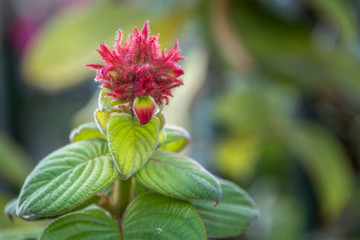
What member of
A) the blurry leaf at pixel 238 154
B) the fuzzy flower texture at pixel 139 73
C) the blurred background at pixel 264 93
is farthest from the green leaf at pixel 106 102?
the blurry leaf at pixel 238 154

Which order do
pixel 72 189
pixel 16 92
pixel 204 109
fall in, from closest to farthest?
pixel 72 189 → pixel 204 109 → pixel 16 92

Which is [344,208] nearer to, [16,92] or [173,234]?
[173,234]

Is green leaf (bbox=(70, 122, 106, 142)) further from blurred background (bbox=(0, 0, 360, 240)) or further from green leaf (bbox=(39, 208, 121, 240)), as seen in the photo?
blurred background (bbox=(0, 0, 360, 240))

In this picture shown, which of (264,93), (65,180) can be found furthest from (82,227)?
(264,93)

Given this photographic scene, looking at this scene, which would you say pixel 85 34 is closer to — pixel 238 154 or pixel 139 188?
pixel 238 154

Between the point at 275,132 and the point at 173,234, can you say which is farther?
the point at 275,132

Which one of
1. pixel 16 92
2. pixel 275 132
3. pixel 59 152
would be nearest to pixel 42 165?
pixel 59 152
